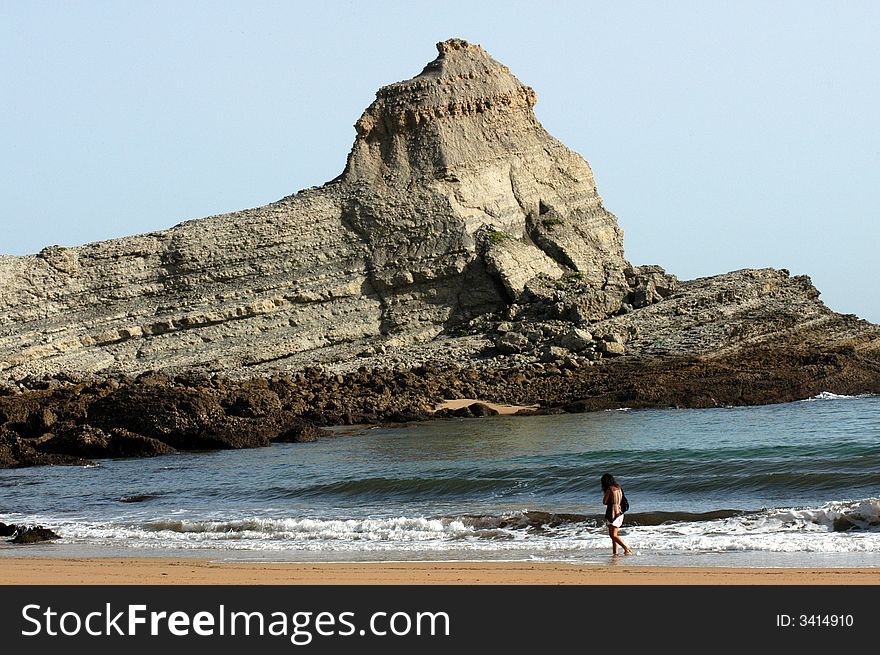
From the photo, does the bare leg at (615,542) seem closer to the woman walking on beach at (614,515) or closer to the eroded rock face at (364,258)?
the woman walking on beach at (614,515)

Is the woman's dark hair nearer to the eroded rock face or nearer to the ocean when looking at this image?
the ocean

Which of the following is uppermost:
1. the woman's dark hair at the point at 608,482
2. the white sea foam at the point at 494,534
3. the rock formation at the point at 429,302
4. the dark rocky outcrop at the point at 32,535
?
the rock formation at the point at 429,302

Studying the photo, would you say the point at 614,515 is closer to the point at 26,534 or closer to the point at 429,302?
the point at 26,534

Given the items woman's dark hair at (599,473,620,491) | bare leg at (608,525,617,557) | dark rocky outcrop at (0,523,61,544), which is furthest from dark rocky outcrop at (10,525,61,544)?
bare leg at (608,525,617,557)

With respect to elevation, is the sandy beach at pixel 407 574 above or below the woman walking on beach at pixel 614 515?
below

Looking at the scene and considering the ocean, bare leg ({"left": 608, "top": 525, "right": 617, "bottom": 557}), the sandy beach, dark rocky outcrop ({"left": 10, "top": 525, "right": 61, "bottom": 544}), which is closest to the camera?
the sandy beach

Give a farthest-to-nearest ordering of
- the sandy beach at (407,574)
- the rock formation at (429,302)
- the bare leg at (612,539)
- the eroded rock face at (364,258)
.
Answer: the eroded rock face at (364,258), the rock formation at (429,302), the bare leg at (612,539), the sandy beach at (407,574)

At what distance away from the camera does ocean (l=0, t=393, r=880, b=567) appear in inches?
518

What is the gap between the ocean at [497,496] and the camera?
1316cm

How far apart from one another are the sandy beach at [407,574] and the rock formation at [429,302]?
70.7 ft

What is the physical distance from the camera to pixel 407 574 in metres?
10.8

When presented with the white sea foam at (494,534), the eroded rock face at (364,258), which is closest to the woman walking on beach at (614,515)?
the white sea foam at (494,534)

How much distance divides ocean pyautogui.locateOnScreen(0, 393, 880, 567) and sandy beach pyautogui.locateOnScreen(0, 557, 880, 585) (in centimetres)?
75

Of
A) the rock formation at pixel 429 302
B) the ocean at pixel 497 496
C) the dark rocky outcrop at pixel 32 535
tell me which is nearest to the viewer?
the ocean at pixel 497 496
